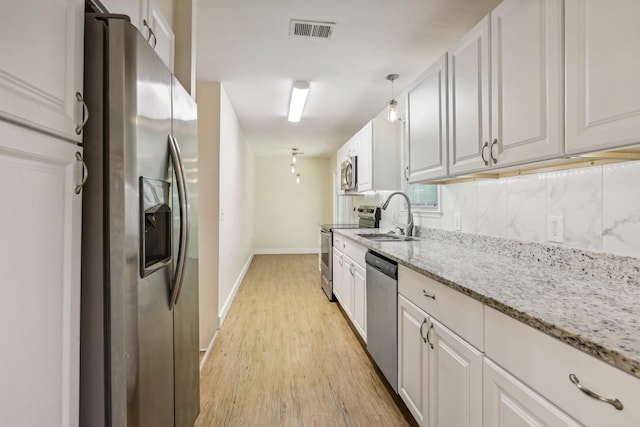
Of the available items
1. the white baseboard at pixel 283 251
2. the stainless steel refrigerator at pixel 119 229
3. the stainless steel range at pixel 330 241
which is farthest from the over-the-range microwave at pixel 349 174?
the white baseboard at pixel 283 251

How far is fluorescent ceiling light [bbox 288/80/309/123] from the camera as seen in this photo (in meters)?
3.09

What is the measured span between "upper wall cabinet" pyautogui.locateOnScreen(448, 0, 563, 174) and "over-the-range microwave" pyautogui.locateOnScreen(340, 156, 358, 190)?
2.13 meters

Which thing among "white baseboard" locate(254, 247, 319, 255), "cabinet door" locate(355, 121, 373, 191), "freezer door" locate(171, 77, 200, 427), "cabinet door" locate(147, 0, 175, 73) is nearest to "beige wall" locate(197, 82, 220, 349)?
"cabinet door" locate(147, 0, 175, 73)

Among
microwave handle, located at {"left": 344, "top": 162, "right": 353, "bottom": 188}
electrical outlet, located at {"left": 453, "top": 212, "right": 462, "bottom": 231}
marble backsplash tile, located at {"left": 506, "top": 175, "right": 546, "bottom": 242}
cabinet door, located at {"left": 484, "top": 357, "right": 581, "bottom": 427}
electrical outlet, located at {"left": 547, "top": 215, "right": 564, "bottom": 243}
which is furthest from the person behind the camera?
microwave handle, located at {"left": 344, "top": 162, "right": 353, "bottom": 188}

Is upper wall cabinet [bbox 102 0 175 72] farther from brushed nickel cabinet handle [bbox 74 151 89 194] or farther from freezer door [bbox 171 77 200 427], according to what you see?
brushed nickel cabinet handle [bbox 74 151 89 194]

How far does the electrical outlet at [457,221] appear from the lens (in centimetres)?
223

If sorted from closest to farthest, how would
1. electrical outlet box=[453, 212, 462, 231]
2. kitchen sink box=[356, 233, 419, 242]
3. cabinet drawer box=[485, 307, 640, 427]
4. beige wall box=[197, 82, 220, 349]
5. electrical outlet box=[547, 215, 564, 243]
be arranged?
cabinet drawer box=[485, 307, 640, 427], electrical outlet box=[547, 215, 564, 243], electrical outlet box=[453, 212, 462, 231], kitchen sink box=[356, 233, 419, 242], beige wall box=[197, 82, 220, 349]

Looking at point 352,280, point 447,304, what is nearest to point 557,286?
point 447,304

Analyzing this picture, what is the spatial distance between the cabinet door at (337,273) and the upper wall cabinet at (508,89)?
1.92 m

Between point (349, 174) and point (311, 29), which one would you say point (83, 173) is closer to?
point (311, 29)

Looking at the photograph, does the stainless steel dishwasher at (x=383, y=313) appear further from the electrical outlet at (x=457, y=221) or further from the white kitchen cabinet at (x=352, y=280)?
the electrical outlet at (x=457, y=221)

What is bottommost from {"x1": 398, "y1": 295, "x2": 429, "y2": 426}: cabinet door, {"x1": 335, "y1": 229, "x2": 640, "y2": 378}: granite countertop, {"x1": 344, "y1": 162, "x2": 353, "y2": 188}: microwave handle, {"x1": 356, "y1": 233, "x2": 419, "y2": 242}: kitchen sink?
{"x1": 398, "y1": 295, "x2": 429, "y2": 426}: cabinet door

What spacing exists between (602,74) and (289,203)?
23.4ft

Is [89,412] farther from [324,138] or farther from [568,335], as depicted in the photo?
[324,138]
